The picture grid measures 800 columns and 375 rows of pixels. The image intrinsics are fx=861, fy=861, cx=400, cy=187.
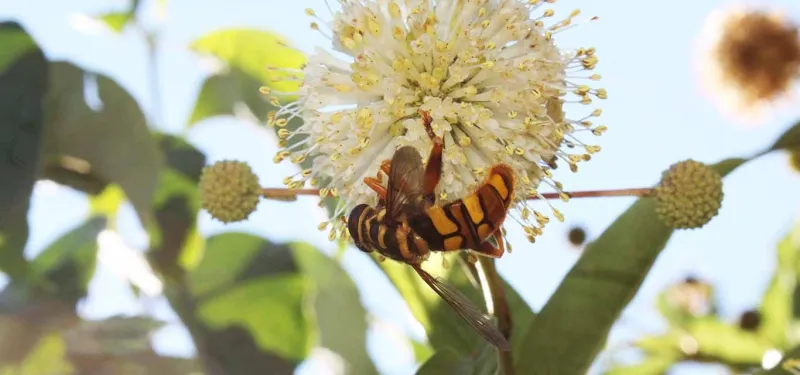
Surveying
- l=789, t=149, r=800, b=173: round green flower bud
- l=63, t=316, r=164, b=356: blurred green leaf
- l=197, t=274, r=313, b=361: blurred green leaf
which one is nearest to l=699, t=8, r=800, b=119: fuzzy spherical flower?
l=789, t=149, r=800, b=173: round green flower bud

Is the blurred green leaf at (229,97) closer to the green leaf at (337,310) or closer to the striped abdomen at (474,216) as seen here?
the green leaf at (337,310)

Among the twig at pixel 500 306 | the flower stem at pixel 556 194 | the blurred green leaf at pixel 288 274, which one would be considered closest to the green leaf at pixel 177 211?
the blurred green leaf at pixel 288 274

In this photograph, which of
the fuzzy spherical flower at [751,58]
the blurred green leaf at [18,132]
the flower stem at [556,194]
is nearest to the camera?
the flower stem at [556,194]

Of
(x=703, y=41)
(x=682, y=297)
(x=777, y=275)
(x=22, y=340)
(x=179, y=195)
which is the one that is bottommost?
(x=22, y=340)

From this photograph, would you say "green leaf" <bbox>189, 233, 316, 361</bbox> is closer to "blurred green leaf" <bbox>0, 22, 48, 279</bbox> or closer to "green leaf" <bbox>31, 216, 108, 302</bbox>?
"green leaf" <bbox>31, 216, 108, 302</bbox>

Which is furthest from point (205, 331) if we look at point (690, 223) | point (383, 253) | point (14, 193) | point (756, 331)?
point (756, 331)

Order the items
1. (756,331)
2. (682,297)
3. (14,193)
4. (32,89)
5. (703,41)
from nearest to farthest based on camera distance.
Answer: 1. (14,193)
2. (32,89)
3. (756,331)
4. (682,297)
5. (703,41)

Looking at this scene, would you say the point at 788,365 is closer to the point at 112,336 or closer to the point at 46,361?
the point at 112,336

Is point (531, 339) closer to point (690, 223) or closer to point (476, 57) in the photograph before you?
point (690, 223)
